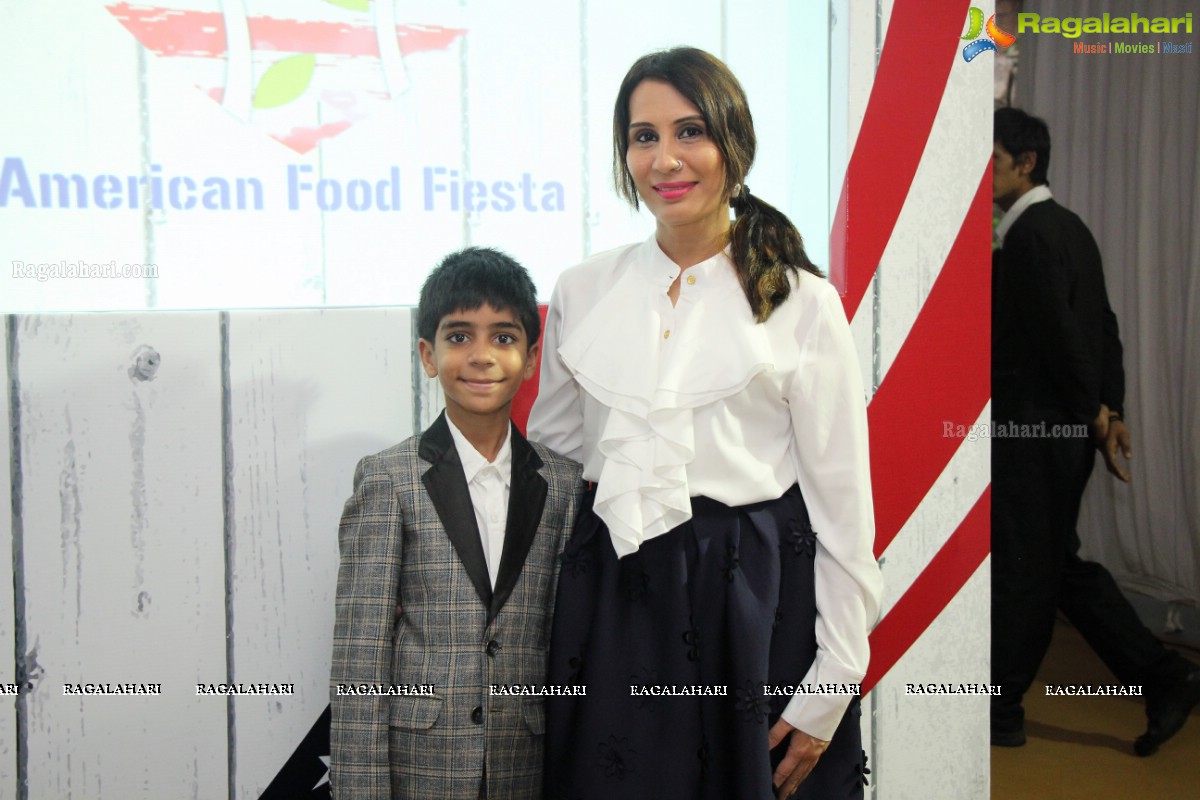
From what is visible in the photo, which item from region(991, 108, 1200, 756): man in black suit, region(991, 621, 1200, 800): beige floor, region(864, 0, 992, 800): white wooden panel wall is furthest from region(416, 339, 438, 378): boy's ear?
region(991, 621, 1200, 800): beige floor

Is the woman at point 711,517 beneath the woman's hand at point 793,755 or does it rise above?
above

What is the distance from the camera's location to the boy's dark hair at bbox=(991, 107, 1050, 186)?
9.73 feet

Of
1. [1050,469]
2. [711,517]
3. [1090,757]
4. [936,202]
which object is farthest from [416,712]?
[1090,757]

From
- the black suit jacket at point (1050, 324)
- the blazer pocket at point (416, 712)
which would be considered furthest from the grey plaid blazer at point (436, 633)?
the black suit jacket at point (1050, 324)

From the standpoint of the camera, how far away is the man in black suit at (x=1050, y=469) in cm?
278

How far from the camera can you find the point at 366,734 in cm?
133

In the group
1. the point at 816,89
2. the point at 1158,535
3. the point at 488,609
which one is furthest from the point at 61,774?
the point at 1158,535

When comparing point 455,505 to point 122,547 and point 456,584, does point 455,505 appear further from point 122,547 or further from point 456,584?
point 122,547

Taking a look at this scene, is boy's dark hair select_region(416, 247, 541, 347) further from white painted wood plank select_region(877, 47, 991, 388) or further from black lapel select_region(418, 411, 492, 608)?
white painted wood plank select_region(877, 47, 991, 388)

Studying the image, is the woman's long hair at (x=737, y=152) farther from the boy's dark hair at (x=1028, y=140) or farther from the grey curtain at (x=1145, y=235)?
the grey curtain at (x=1145, y=235)

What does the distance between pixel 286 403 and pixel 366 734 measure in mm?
602

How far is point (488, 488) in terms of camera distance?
146cm

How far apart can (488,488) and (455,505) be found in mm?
70

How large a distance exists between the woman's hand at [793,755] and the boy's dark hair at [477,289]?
0.66 meters
